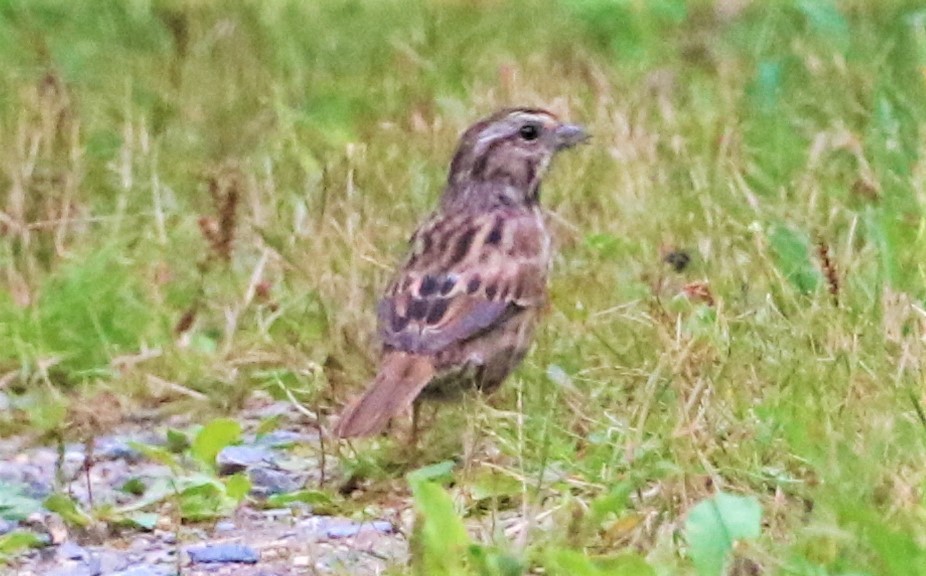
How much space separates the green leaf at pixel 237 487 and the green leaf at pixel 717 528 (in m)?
1.38

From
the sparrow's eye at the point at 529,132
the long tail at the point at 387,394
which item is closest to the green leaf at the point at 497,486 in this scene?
the long tail at the point at 387,394

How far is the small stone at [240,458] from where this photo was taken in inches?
219

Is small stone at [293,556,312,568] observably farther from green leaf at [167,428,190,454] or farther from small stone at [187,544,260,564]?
green leaf at [167,428,190,454]

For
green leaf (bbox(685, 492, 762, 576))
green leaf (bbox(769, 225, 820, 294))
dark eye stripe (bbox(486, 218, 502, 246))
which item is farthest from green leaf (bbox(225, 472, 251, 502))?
green leaf (bbox(769, 225, 820, 294))

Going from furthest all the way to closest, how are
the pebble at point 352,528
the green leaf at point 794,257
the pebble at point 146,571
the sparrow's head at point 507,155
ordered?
the sparrow's head at point 507,155 → the green leaf at point 794,257 → the pebble at point 352,528 → the pebble at point 146,571

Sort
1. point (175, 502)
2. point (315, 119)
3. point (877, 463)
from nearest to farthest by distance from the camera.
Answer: point (877, 463) < point (175, 502) < point (315, 119)

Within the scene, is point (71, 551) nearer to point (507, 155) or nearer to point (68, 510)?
point (68, 510)

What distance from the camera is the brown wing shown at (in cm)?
568

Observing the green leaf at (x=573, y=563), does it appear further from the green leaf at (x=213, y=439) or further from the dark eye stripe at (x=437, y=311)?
the dark eye stripe at (x=437, y=311)

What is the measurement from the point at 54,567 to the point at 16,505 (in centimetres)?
47

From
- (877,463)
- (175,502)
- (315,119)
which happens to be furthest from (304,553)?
(315,119)

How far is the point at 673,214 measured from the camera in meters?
6.75

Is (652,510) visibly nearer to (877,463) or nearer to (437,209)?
(877,463)

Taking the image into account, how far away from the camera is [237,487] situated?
5.08 meters
